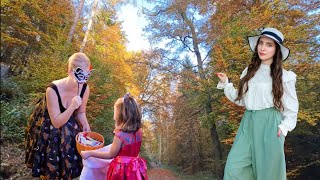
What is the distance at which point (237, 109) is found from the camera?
25.0 feet

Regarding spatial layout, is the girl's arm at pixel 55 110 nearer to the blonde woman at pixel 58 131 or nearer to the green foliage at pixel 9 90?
the blonde woman at pixel 58 131

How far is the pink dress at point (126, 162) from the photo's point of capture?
2428 millimetres

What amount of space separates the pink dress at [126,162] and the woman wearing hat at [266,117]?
71cm

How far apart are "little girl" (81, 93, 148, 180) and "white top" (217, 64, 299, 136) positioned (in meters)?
0.94

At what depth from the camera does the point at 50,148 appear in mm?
2449

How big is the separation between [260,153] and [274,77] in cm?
61

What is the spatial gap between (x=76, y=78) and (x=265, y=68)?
61.6 inches

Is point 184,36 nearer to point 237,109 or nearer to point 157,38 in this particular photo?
point 157,38

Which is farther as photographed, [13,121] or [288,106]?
[13,121]

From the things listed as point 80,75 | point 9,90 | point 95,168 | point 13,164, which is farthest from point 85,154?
point 9,90

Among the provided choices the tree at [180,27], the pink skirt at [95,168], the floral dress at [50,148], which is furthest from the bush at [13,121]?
the tree at [180,27]

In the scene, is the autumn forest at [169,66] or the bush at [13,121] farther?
the autumn forest at [169,66]

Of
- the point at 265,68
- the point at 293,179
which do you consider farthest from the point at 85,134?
→ the point at 293,179

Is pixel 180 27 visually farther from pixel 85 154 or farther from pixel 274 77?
pixel 85 154
